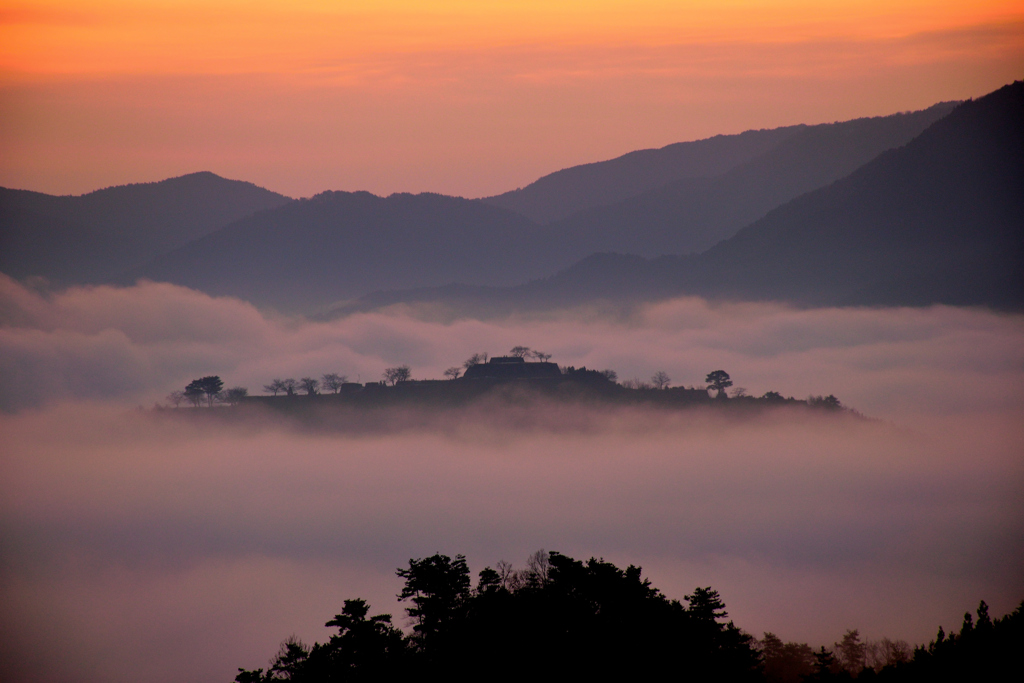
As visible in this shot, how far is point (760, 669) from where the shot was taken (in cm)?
8056

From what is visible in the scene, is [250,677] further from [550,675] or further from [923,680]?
[923,680]

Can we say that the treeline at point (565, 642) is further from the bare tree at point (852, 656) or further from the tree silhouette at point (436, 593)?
the bare tree at point (852, 656)

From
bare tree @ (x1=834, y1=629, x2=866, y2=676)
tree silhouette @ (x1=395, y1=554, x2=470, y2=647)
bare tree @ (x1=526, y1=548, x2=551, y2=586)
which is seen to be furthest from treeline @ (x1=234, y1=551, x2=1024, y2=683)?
bare tree @ (x1=834, y1=629, x2=866, y2=676)

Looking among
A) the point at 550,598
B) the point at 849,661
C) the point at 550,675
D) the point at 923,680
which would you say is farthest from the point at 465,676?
the point at 849,661

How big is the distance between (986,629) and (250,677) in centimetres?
5313

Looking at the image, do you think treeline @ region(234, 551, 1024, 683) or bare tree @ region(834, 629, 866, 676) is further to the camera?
bare tree @ region(834, 629, 866, 676)

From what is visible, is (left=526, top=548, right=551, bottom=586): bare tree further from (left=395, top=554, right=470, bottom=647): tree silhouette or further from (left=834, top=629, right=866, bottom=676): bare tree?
(left=834, top=629, right=866, bottom=676): bare tree

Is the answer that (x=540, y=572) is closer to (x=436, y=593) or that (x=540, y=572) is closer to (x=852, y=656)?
(x=436, y=593)

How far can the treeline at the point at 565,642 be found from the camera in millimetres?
74625

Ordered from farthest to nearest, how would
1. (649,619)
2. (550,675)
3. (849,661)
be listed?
(849,661), (649,619), (550,675)

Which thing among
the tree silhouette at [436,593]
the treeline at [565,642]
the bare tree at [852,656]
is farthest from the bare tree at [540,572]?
the bare tree at [852,656]

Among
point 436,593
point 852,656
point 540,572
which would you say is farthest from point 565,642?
point 852,656

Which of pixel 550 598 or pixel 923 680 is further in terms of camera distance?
pixel 550 598

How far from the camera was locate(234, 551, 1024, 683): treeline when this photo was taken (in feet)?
245
